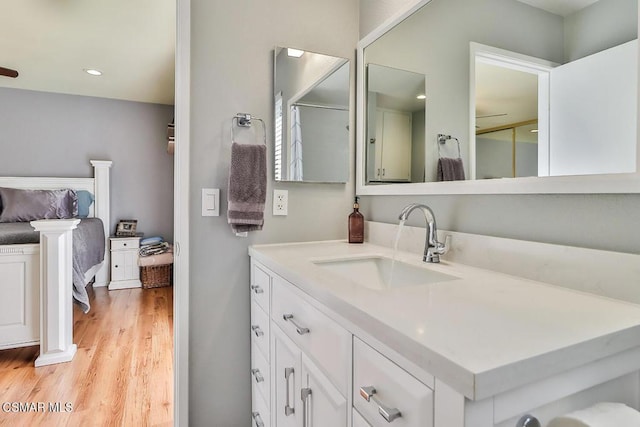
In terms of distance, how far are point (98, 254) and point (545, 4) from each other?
4.36 m

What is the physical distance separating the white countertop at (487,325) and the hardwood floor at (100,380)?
5.17 ft

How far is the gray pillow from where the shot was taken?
12.0 feet

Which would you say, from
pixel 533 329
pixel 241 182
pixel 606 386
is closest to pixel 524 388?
pixel 533 329

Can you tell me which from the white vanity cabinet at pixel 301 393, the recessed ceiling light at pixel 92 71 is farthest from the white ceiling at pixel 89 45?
the white vanity cabinet at pixel 301 393

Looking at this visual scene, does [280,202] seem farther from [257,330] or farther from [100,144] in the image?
[100,144]

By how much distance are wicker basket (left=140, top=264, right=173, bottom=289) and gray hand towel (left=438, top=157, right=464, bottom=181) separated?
3902 millimetres

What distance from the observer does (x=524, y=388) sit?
0.50 metres

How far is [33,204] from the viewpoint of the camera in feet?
12.2

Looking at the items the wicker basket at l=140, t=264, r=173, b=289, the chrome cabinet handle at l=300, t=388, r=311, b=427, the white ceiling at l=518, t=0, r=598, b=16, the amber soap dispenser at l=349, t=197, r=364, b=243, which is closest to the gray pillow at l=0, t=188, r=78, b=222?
the wicker basket at l=140, t=264, r=173, b=289

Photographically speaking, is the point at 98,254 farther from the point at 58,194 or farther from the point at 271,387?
the point at 271,387

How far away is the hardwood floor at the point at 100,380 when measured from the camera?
1787 mm

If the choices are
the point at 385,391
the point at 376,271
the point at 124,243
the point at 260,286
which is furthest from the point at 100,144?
the point at 385,391

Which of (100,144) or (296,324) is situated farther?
(100,144)

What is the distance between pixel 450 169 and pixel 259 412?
1221 millimetres
